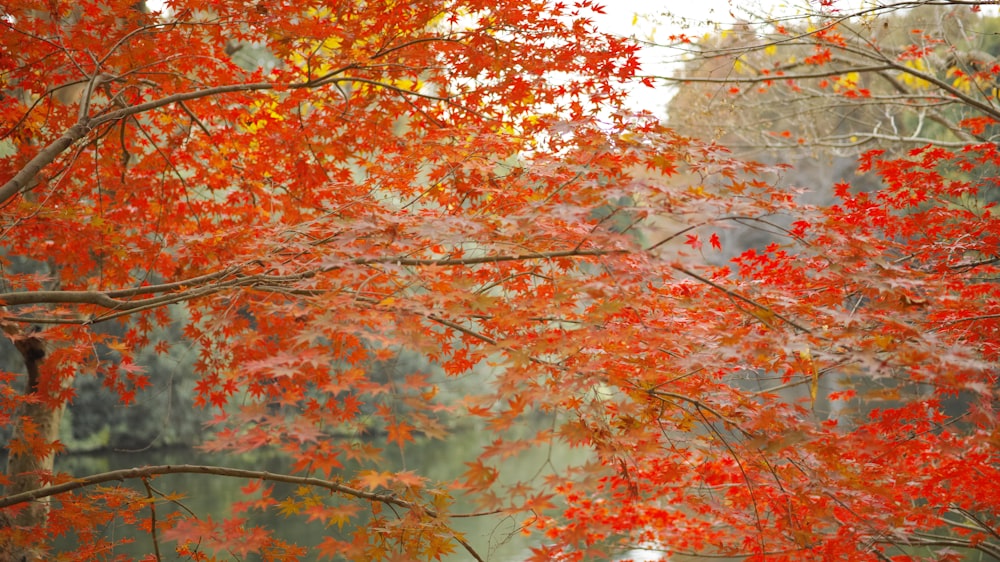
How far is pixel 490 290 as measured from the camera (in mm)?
3531

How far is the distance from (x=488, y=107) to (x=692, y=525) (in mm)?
3889

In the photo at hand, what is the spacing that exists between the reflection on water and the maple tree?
3419 millimetres

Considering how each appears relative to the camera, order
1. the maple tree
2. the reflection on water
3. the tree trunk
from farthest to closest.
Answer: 1. the reflection on water
2. the tree trunk
3. the maple tree

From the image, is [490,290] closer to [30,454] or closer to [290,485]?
[30,454]

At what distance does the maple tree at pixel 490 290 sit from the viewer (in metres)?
2.40

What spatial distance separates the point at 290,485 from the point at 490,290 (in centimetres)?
970

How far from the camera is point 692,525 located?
6047mm

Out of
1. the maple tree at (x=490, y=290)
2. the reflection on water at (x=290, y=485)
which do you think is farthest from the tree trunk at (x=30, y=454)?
the reflection on water at (x=290, y=485)

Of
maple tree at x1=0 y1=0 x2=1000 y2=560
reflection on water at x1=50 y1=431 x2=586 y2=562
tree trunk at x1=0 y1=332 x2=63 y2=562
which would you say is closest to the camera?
maple tree at x1=0 y1=0 x2=1000 y2=560

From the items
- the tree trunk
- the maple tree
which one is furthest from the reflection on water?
the maple tree

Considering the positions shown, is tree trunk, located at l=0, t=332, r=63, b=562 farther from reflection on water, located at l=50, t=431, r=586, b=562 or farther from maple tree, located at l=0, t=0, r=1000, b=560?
reflection on water, located at l=50, t=431, r=586, b=562

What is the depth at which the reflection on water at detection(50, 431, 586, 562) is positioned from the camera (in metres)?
8.70

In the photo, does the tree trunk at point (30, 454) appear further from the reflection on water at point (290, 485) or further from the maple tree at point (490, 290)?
the reflection on water at point (290, 485)

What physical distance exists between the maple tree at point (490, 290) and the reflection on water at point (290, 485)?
3.42 metres
